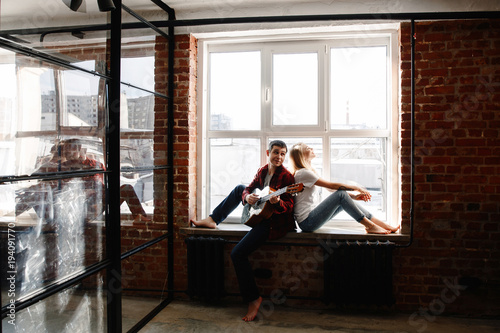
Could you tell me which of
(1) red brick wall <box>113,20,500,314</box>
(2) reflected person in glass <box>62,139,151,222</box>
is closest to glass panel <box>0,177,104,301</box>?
(2) reflected person in glass <box>62,139,151,222</box>

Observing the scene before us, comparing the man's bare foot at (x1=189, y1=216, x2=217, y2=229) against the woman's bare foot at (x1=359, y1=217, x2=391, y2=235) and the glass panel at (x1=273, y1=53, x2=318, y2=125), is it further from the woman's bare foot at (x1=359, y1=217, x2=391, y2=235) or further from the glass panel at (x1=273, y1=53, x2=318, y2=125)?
the woman's bare foot at (x1=359, y1=217, x2=391, y2=235)

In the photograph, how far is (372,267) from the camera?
303 centimetres

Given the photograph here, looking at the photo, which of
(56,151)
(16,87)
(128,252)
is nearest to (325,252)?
(128,252)

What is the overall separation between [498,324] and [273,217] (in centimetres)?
197

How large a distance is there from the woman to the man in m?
0.11

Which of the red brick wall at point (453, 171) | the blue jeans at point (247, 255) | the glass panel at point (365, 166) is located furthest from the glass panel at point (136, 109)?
the red brick wall at point (453, 171)

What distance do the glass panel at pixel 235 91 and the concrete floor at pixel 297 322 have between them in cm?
171

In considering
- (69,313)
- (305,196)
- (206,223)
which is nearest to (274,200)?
(305,196)

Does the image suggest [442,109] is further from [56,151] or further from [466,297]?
[56,151]

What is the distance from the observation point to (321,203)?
311 centimetres

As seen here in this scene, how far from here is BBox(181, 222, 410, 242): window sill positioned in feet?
10.1

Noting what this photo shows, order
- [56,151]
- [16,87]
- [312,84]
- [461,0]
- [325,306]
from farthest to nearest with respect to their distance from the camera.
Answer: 1. [312,84]
2. [325,306]
3. [461,0]
4. [56,151]
5. [16,87]

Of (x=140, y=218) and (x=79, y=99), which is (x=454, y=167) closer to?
(x=140, y=218)

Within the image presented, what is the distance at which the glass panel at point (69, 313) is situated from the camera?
208 centimetres
